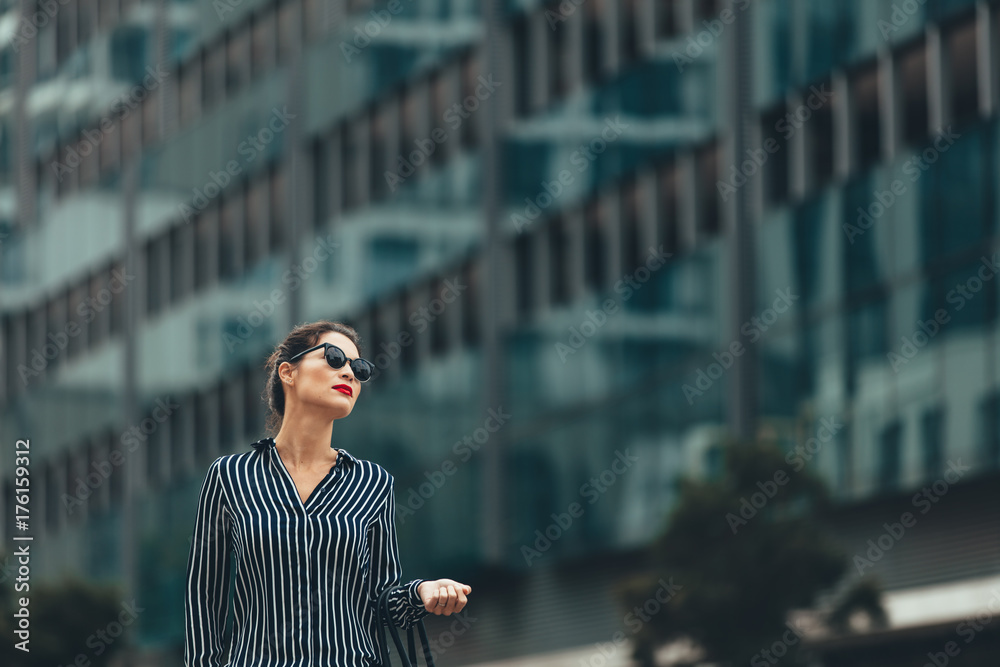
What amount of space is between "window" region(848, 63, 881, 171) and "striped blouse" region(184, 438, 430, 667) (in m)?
19.8

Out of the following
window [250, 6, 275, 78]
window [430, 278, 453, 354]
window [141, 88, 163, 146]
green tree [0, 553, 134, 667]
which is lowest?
green tree [0, 553, 134, 667]

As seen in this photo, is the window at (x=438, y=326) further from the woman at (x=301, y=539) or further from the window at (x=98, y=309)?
the woman at (x=301, y=539)

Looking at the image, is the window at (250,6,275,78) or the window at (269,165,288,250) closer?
the window at (269,165,288,250)

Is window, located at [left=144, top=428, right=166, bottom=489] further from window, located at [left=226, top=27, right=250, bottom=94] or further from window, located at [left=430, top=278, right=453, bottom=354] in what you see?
window, located at [left=430, top=278, right=453, bottom=354]

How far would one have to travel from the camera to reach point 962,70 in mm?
24234

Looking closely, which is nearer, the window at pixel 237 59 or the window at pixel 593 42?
the window at pixel 593 42

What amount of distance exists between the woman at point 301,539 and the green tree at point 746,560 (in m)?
16.7

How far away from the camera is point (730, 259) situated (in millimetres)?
27828

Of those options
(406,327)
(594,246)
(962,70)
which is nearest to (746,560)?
(962,70)

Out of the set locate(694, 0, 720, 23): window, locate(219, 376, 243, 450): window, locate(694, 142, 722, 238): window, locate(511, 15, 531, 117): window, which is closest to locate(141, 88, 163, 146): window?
locate(219, 376, 243, 450): window

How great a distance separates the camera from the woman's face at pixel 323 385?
6.33m

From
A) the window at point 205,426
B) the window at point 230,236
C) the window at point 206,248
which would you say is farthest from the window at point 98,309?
the window at point 230,236

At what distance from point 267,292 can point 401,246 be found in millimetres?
5185

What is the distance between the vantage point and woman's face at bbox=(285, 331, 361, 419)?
633cm
